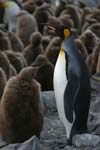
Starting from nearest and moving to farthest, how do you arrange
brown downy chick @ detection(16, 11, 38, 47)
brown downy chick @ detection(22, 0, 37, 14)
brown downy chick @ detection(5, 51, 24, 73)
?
brown downy chick @ detection(5, 51, 24, 73)
brown downy chick @ detection(16, 11, 38, 47)
brown downy chick @ detection(22, 0, 37, 14)

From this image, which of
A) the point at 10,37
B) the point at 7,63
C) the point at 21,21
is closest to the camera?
the point at 7,63

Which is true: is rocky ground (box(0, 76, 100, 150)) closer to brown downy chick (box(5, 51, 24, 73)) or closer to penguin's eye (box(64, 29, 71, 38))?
penguin's eye (box(64, 29, 71, 38))

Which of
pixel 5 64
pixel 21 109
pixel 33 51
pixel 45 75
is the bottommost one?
pixel 33 51

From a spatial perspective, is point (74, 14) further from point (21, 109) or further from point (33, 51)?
point (21, 109)

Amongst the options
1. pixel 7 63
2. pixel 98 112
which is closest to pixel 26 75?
pixel 98 112

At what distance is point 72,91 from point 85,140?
46cm

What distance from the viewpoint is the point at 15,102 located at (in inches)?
231

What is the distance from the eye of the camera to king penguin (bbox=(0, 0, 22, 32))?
46.6 ft

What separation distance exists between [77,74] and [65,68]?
0.17 metres

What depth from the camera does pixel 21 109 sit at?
5863 mm

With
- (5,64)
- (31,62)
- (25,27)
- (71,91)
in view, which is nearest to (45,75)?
(5,64)

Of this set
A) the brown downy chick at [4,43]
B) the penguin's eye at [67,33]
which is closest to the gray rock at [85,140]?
the penguin's eye at [67,33]

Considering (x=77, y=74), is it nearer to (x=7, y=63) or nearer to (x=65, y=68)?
(x=65, y=68)

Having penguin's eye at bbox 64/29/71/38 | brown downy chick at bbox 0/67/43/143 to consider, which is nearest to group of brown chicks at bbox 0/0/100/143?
brown downy chick at bbox 0/67/43/143
